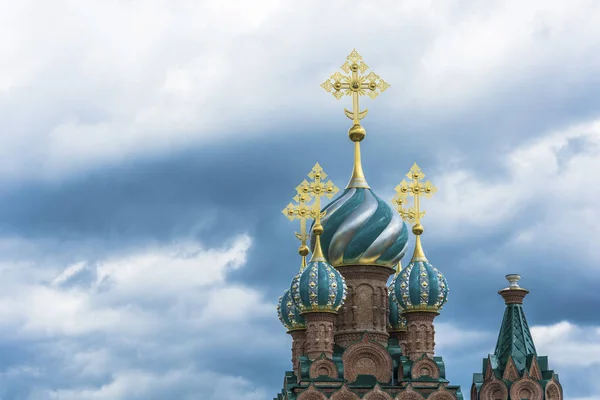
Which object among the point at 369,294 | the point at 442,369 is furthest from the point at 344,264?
the point at 442,369

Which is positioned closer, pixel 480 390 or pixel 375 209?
pixel 480 390

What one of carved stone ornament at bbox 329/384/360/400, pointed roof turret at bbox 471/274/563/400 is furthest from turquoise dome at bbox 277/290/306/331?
pointed roof turret at bbox 471/274/563/400

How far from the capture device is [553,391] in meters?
50.5

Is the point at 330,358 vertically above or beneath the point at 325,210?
beneath

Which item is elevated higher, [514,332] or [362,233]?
[362,233]

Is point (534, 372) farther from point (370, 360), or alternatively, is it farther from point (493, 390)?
point (370, 360)

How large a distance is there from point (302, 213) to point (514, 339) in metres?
10.0

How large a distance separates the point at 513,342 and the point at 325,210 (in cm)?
869

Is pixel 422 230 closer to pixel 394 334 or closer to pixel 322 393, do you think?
pixel 394 334

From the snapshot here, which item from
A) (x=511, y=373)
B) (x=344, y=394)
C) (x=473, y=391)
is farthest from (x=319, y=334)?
(x=511, y=373)

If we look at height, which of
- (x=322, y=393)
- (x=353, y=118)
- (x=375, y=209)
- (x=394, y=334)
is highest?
(x=353, y=118)

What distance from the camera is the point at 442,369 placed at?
52406 mm

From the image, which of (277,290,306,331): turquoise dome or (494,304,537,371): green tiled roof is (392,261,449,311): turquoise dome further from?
(277,290,306,331): turquoise dome

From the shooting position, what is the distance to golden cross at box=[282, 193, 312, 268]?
56.5 meters
